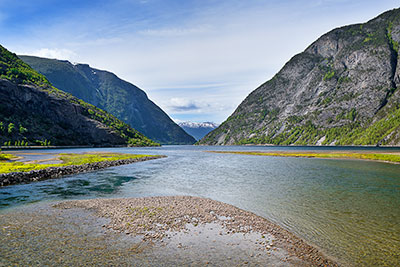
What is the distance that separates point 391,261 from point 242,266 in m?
9.73

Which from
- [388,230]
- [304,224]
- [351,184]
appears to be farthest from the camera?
[351,184]

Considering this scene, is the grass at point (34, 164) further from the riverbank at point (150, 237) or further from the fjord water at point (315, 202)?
the riverbank at point (150, 237)

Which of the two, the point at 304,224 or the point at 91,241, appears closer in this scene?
the point at 91,241

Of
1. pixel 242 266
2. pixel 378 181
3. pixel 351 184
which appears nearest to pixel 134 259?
pixel 242 266

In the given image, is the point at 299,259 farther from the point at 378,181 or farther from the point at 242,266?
the point at 378,181

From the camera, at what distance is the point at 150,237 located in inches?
760

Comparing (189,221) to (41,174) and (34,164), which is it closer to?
(41,174)

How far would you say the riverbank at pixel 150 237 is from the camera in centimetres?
1569

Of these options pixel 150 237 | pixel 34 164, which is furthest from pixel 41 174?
pixel 150 237

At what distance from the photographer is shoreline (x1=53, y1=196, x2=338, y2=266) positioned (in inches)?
680

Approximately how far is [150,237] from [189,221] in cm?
535

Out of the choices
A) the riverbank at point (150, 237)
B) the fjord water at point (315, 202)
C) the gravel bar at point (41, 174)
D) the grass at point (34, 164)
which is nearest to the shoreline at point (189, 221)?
the riverbank at point (150, 237)

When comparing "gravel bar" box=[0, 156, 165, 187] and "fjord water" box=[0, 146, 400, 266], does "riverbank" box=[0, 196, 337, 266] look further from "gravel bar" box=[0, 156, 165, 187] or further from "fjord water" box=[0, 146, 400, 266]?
"gravel bar" box=[0, 156, 165, 187]

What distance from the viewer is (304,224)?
2291 cm
